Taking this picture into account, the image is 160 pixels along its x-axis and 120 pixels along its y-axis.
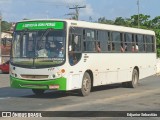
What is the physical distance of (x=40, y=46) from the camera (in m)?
17.8

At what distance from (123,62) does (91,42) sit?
3.64 metres

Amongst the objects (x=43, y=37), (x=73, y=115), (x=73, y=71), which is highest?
(x=43, y=37)

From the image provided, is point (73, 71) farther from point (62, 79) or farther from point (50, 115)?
point (50, 115)

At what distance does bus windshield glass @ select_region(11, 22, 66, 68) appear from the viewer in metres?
17.6

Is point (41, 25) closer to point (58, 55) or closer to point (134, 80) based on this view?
point (58, 55)

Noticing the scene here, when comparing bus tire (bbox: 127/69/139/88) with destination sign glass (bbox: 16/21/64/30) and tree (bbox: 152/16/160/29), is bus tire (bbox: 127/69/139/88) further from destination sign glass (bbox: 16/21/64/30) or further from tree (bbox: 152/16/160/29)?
tree (bbox: 152/16/160/29)

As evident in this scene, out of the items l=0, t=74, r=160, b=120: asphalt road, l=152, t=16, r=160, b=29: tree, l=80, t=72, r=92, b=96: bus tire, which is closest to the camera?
l=0, t=74, r=160, b=120: asphalt road

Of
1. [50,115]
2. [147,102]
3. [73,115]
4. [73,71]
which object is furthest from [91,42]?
[50,115]

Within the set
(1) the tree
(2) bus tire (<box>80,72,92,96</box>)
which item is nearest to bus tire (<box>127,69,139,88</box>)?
(2) bus tire (<box>80,72,92,96</box>)

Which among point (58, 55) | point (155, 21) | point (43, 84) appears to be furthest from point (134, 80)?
point (155, 21)

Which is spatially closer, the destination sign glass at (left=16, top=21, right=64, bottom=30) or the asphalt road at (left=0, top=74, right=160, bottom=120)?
the asphalt road at (left=0, top=74, right=160, bottom=120)

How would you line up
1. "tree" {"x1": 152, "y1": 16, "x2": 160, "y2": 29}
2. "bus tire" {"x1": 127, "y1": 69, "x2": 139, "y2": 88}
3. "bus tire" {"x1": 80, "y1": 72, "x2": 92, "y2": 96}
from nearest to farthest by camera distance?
"bus tire" {"x1": 80, "y1": 72, "x2": 92, "y2": 96}, "bus tire" {"x1": 127, "y1": 69, "x2": 139, "y2": 88}, "tree" {"x1": 152, "y1": 16, "x2": 160, "y2": 29}

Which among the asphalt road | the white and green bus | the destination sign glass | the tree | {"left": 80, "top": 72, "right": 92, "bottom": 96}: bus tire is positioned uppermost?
the tree

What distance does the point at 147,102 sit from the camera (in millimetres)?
16891
